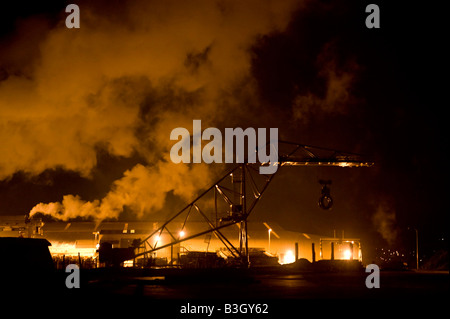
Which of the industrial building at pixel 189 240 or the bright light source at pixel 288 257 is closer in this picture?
Result: the industrial building at pixel 189 240

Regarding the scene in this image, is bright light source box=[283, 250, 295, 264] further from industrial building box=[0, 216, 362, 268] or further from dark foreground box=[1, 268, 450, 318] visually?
dark foreground box=[1, 268, 450, 318]

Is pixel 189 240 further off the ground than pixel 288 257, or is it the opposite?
pixel 189 240

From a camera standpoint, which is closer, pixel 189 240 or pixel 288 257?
pixel 189 240
